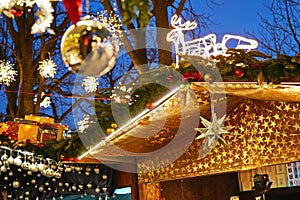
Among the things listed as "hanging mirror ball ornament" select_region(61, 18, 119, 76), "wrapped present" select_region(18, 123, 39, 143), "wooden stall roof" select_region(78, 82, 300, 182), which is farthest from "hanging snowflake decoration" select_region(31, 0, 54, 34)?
"wrapped present" select_region(18, 123, 39, 143)

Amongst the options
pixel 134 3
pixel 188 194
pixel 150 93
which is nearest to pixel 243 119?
pixel 150 93

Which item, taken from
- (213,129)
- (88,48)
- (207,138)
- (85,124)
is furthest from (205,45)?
(88,48)

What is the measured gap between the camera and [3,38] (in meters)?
14.0

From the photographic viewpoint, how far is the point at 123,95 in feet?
15.0

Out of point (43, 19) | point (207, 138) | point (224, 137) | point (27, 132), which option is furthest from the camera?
point (27, 132)

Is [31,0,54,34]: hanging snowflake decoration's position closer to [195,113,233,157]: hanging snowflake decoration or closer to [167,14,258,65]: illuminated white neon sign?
[167,14,258,65]: illuminated white neon sign

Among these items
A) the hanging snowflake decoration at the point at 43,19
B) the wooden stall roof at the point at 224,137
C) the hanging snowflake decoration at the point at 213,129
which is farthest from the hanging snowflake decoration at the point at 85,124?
the hanging snowflake decoration at the point at 43,19

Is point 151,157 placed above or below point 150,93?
below

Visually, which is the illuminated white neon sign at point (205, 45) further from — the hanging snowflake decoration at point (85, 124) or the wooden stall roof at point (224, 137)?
the hanging snowflake decoration at point (85, 124)

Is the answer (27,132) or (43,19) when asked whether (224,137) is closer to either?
(27,132)

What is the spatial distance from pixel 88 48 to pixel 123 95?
2.55 metres

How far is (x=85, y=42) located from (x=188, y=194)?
6295mm

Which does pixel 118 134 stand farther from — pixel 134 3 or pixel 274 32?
pixel 274 32

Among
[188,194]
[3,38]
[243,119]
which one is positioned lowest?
[188,194]
